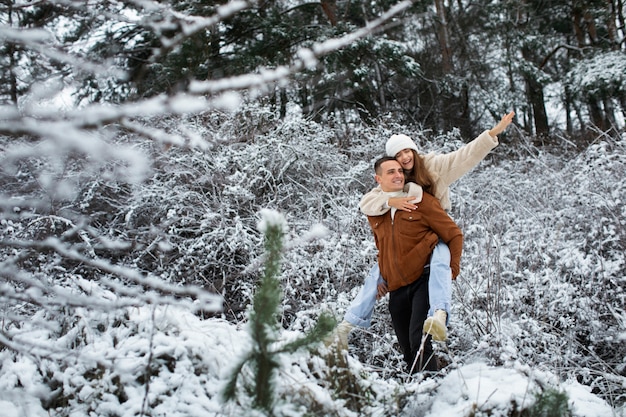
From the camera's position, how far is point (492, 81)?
13.1 meters

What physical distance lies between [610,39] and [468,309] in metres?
8.41

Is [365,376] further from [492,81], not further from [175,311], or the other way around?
[492,81]

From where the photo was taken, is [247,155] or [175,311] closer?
[175,311]

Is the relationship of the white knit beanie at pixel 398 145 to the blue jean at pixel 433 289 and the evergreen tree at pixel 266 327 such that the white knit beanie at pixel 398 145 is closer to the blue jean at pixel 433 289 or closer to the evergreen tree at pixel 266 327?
the blue jean at pixel 433 289

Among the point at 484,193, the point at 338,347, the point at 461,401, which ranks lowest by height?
the point at 484,193

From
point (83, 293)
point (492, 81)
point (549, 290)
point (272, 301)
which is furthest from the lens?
point (492, 81)

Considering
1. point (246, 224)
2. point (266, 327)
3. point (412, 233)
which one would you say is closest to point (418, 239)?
point (412, 233)

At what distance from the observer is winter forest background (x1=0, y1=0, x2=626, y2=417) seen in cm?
125

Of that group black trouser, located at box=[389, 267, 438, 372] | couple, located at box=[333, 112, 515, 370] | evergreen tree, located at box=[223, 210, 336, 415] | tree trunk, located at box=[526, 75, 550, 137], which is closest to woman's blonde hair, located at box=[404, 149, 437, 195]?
couple, located at box=[333, 112, 515, 370]

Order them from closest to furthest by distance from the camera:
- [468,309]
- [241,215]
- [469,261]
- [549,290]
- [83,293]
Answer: [83,293]
[468,309]
[549,290]
[469,261]
[241,215]

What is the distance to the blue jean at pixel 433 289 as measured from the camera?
7.95 feet

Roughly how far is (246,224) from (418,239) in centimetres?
244

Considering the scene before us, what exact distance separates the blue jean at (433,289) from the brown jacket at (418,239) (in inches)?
2.0

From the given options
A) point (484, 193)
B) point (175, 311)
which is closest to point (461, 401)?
point (175, 311)
